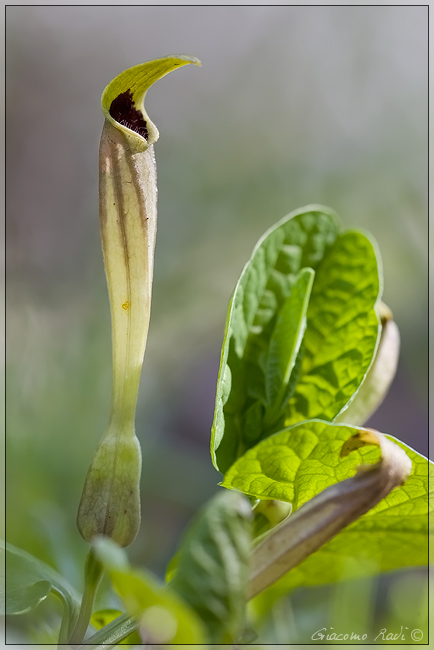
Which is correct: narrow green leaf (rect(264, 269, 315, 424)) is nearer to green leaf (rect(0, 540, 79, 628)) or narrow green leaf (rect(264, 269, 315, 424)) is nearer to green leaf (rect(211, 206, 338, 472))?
green leaf (rect(211, 206, 338, 472))

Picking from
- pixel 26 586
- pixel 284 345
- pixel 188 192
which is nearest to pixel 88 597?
pixel 26 586

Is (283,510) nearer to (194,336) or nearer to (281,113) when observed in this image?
(194,336)

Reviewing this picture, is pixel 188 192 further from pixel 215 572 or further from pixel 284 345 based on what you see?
pixel 215 572

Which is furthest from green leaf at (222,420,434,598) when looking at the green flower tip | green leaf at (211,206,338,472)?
the green flower tip

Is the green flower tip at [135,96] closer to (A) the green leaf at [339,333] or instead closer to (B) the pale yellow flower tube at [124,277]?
(B) the pale yellow flower tube at [124,277]

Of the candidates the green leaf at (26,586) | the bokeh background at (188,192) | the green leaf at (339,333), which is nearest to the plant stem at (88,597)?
the green leaf at (26,586)

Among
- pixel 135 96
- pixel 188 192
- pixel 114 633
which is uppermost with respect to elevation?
pixel 135 96
